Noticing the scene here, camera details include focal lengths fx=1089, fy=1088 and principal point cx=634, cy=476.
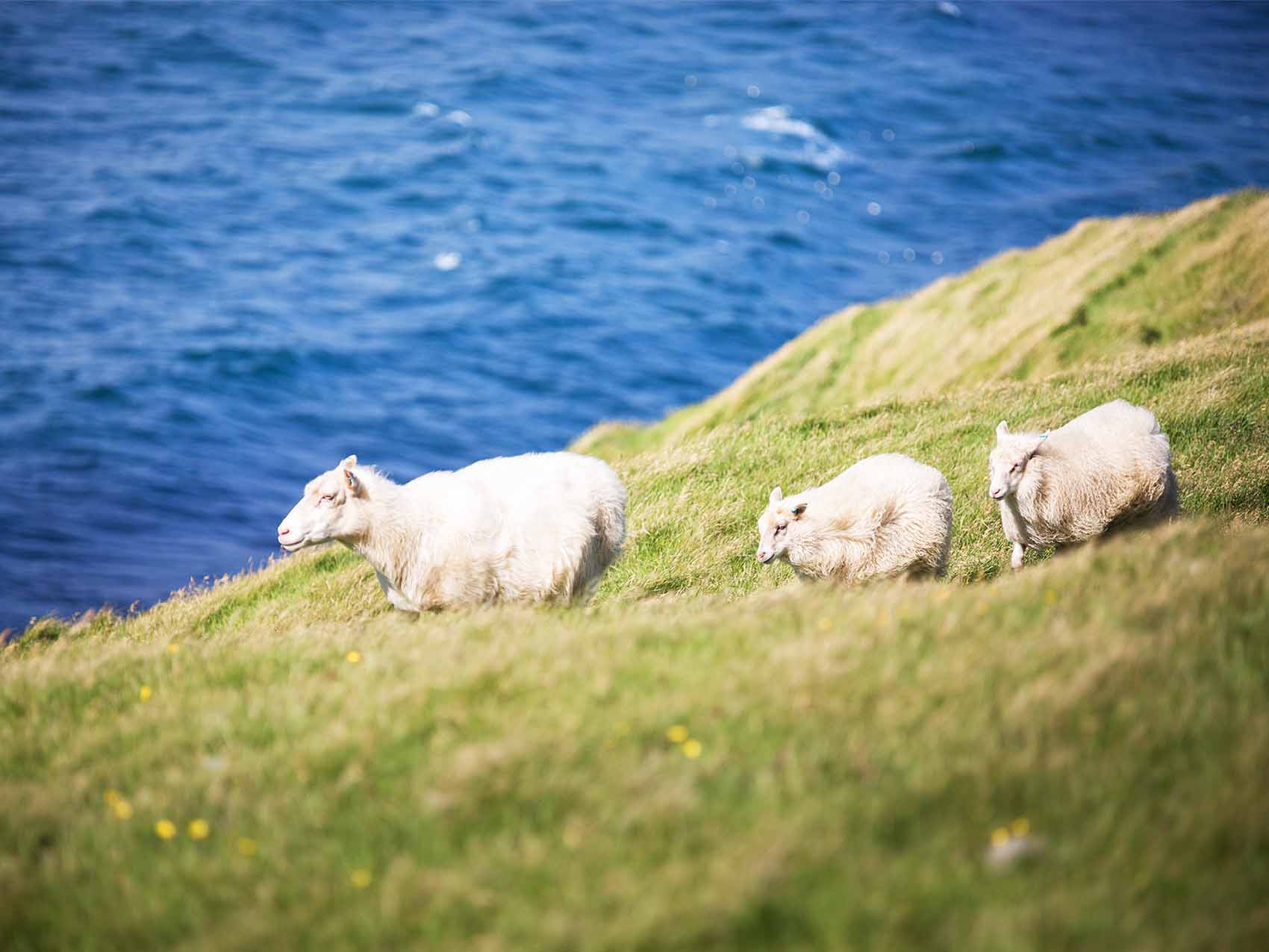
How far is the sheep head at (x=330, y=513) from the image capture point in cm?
1037

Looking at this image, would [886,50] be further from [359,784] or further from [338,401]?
[359,784]

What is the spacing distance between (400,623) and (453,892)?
451 cm

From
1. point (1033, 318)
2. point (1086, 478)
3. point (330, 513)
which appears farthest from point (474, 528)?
point (1033, 318)

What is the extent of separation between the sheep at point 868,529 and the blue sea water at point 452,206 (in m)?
20.6

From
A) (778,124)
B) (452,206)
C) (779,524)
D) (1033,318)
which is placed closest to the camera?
(779,524)

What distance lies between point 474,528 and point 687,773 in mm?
4729

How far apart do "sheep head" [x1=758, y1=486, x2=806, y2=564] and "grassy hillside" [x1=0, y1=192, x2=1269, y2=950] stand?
1.68 metres

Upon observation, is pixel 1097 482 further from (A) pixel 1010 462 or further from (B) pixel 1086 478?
(A) pixel 1010 462

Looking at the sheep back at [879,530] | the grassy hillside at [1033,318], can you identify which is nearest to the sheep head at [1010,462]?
the sheep back at [879,530]

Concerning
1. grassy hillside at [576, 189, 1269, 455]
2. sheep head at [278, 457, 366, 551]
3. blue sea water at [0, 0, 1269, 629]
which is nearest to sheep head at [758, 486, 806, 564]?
sheep head at [278, 457, 366, 551]

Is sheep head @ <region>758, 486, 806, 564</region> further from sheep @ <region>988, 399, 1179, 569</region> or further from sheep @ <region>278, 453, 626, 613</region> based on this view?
sheep @ <region>988, 399, 1179, 569</region>

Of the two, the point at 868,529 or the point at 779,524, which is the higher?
the point at 868,529

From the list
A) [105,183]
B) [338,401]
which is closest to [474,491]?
[338,401]

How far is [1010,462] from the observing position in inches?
452
